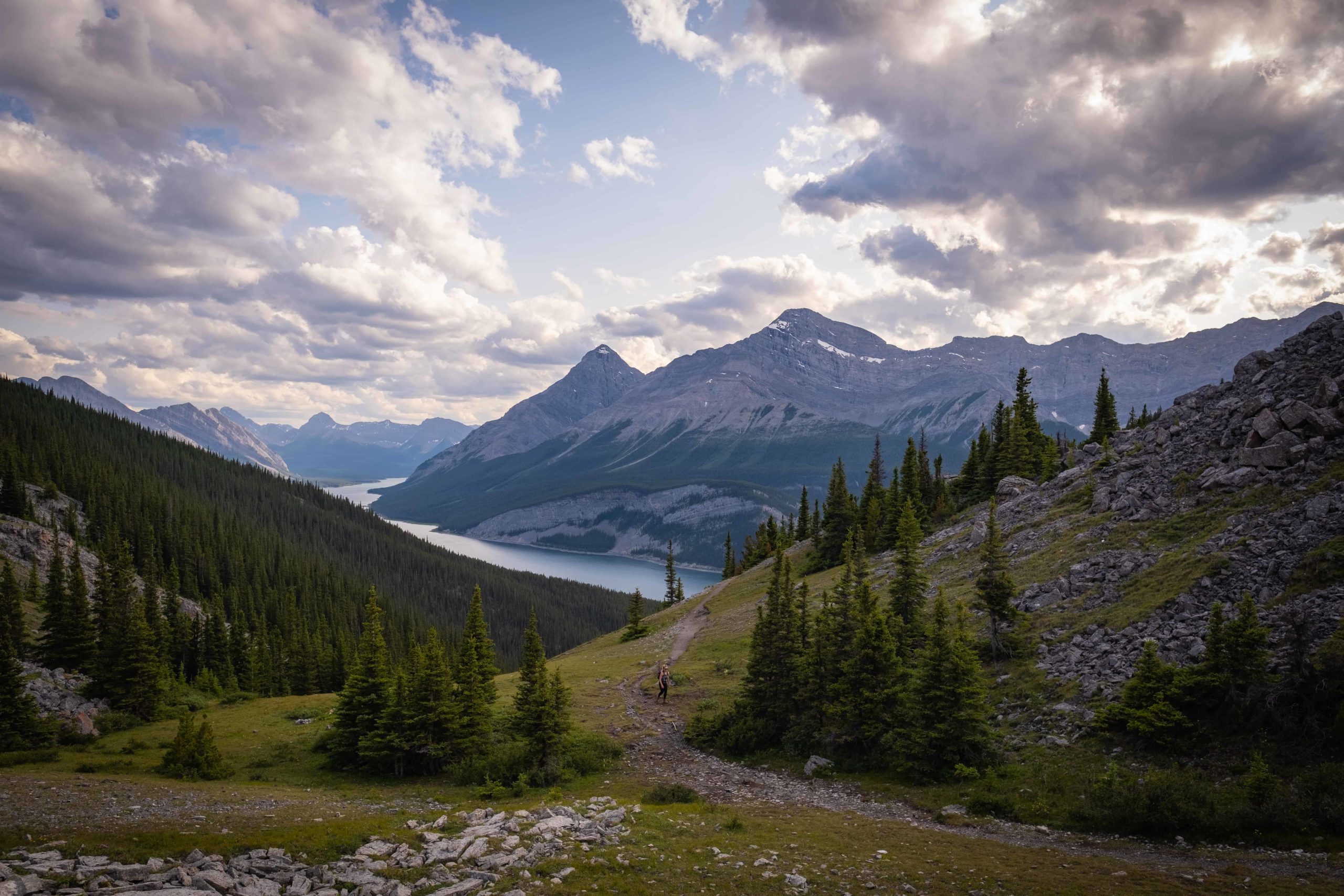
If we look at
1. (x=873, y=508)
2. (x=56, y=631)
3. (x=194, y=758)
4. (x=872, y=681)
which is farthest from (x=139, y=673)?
(x=873, y=508)

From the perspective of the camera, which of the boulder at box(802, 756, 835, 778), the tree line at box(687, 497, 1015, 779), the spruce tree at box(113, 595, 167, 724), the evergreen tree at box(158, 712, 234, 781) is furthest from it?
the spruce tree at box(113, 595, 167, 724)

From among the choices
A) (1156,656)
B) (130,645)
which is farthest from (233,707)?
(1156,656)

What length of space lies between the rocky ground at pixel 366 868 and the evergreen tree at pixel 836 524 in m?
67.0

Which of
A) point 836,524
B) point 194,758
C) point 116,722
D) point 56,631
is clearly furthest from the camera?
point 836,524

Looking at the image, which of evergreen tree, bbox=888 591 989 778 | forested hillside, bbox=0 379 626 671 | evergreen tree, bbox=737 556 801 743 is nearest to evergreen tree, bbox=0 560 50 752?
forested hillside, bbox=0 379 626 671

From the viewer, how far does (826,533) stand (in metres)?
84.7

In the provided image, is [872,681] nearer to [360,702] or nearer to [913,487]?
[360,702]

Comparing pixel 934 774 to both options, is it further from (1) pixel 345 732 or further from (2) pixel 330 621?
(2) pixel 330 621

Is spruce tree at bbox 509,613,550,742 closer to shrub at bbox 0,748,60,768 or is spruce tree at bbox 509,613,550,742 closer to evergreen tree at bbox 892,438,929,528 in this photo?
shrub at bbox 0,748,60,768

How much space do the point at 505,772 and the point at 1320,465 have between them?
47.4 meters

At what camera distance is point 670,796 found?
26.4 metres

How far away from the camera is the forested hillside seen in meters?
101

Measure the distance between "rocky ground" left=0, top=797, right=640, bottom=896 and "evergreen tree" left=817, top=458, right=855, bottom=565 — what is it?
220 ft

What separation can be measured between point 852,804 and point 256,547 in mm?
135672
